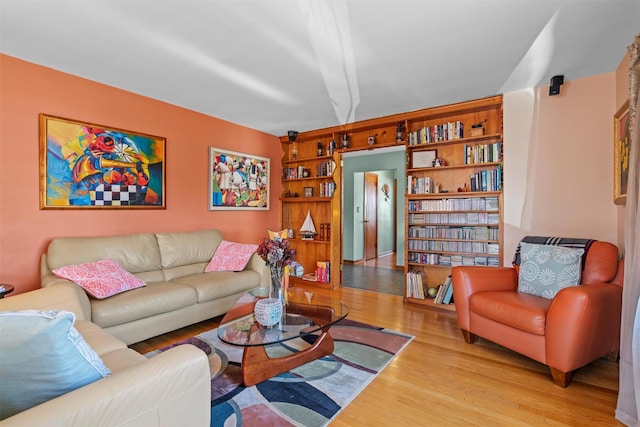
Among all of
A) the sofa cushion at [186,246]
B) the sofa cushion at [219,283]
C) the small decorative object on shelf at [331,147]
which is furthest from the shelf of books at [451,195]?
the sofa cushion at [186,246]

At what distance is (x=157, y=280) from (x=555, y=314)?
3.30m

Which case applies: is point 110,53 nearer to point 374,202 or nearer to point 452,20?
point 452,20

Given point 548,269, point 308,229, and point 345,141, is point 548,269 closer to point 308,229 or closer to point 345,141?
point 345,141

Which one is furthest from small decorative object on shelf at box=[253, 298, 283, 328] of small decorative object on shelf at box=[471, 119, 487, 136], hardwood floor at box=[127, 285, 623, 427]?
small decorative object on shelf at box=[471, 119, 487, 136]

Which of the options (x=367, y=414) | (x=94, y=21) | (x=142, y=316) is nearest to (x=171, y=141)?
(x=94, y=21)

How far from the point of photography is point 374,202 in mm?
7285

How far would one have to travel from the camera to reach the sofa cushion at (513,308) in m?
2.05

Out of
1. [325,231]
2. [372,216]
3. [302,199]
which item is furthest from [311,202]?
[372,216]

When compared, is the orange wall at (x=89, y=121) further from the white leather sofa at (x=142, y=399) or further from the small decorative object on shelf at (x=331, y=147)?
the white leather sofa at (x=142, y=399)

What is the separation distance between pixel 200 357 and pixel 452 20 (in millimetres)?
2361

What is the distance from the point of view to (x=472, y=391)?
6.30 ft

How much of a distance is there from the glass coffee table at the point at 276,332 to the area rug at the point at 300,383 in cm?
6

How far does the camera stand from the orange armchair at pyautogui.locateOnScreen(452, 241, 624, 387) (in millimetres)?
1896

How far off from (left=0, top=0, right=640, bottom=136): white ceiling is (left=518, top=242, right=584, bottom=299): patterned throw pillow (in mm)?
1560
